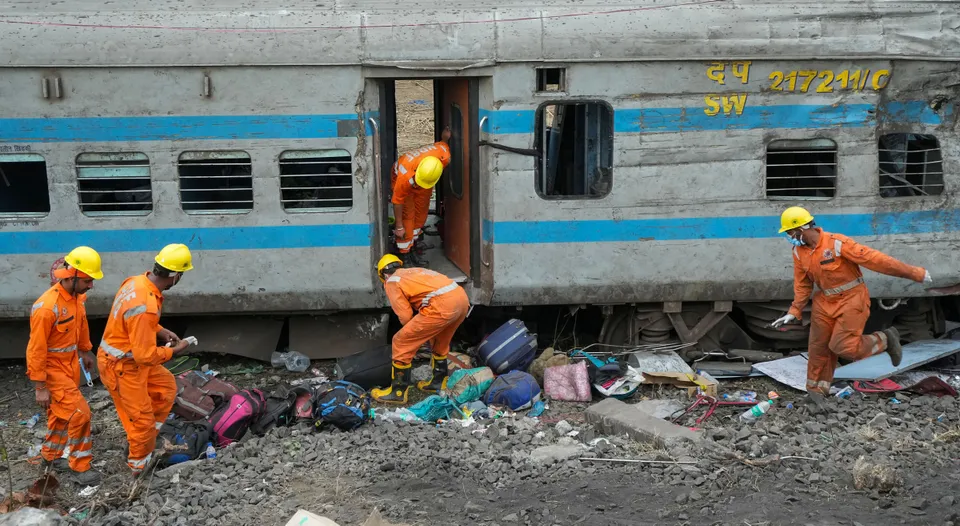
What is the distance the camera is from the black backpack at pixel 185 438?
7426mm

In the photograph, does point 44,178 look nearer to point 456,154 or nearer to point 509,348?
point 456,154

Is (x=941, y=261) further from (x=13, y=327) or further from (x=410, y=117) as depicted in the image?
(x=410, y=117)

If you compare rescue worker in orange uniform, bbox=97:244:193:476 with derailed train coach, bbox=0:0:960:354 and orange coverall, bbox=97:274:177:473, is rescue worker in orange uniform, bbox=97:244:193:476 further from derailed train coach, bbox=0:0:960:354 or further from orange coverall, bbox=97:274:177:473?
derailed train coach, bbox=0:0:960:354

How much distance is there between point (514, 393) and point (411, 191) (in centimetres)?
229

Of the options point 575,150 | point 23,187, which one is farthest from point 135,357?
point 575,150

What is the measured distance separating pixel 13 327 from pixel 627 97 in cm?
624

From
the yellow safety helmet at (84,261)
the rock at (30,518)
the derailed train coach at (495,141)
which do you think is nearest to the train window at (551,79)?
the derailed train coach at (495,141)

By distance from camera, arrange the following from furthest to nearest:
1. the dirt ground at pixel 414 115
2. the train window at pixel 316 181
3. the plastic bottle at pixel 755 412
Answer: the dirt ground at pixel 414 115, the train window at pixel 316 181, the plastic bottle at pixel 755 412

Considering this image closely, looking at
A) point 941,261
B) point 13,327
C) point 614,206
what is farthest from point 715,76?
point 13,327

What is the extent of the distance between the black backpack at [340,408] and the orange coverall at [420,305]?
69 centimetres

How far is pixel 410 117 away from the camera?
852 inches

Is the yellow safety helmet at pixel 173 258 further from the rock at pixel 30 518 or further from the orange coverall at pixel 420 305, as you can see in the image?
the orange coverall at pixel 420 305

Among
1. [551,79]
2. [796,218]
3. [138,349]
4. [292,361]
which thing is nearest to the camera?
[138,349]

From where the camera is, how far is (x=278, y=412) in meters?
8.12
